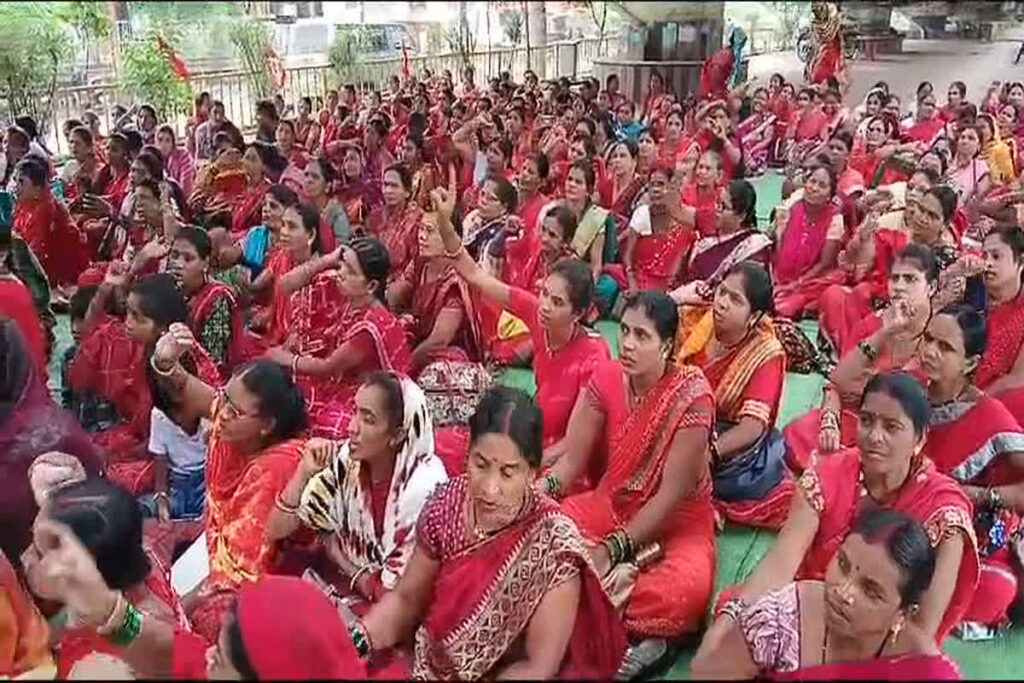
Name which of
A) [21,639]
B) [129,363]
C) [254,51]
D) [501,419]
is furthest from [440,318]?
[254,51]

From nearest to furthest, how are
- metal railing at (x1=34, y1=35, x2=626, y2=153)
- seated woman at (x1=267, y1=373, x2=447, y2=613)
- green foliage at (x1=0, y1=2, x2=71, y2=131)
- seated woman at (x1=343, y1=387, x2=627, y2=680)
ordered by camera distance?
seated woman at (x1=343, y1=387, x2=627, y2=680) < seated woman at (x1=267, y1=373, x2=447, y2=613) < green foliage at (x1=0, y1=2, x2=71, y2=131) < metal railing at (x1=34, y1=35, x2=626, y2=153)

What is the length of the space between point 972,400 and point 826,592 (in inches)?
37.3

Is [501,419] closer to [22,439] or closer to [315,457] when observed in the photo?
[315,457]

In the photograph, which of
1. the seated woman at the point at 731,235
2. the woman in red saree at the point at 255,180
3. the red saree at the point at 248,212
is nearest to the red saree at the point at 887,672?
the seated woman at the point at 731,235

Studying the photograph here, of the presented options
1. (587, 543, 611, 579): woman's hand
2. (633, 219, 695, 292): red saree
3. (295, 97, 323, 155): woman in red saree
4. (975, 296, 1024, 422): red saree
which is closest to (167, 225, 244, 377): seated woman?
(587, 543, 611, 579): woman's hand

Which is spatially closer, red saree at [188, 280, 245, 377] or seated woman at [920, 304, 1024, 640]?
seated woman at [920, 304, 1024, 640]

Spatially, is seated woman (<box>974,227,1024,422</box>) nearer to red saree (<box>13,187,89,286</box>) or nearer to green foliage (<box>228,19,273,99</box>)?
red saree (<box>13,187,89,286</box>)

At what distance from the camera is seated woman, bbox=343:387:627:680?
1594 millimetres

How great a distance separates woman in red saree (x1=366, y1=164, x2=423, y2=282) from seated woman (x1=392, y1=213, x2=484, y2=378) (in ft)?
1.16

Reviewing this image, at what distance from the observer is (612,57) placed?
23.8ft

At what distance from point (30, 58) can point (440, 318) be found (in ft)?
6.65

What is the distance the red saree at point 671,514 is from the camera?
81.7 inches

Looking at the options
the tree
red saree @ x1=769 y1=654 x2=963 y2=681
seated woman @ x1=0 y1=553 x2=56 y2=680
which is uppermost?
the tree

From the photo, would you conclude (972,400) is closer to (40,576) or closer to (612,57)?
(40,576)
